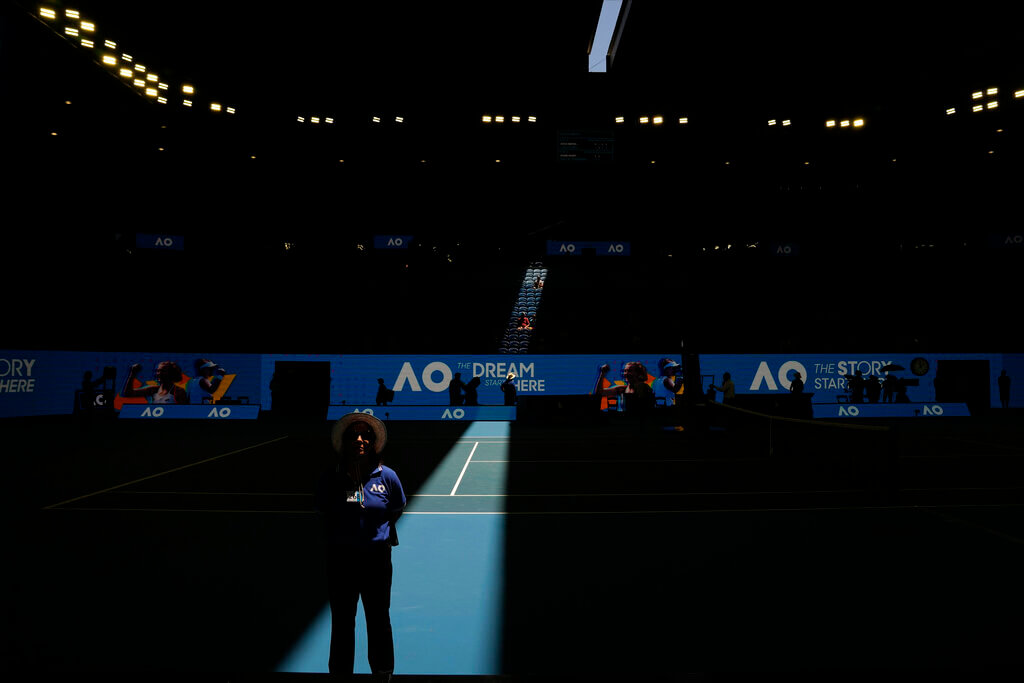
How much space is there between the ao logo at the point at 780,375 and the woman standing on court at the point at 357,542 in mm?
25274

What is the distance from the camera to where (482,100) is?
2845 centimetres

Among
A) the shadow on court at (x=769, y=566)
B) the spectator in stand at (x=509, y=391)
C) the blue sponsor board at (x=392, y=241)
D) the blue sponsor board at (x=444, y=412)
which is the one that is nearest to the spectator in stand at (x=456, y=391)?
the blue sponsor board at (x=444, y=412)

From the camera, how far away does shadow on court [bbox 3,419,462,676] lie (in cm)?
433

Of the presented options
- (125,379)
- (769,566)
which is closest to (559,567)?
(769,566)

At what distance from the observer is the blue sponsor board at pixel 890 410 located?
23938 mm

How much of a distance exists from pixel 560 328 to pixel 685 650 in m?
29.4

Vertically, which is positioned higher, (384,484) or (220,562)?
(384,484)

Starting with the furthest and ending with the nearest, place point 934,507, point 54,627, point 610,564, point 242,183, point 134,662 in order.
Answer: point 242,183 → point 934,507 → point 610,564 → point 54,627 → point 134,662

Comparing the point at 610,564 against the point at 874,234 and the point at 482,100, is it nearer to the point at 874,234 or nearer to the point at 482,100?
the point at 482,100

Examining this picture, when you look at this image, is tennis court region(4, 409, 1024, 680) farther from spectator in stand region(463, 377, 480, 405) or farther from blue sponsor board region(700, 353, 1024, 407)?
blue sponsor board region(700, 353, 1024, 407)

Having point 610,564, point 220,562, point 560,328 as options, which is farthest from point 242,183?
point 610,564

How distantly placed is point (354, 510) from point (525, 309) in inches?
1272

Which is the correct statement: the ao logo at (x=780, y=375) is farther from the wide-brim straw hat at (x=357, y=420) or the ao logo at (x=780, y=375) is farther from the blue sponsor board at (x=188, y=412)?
the wide-brim straw hat at (x=357, y=420)

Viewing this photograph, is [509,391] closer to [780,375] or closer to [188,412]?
[780,375]
